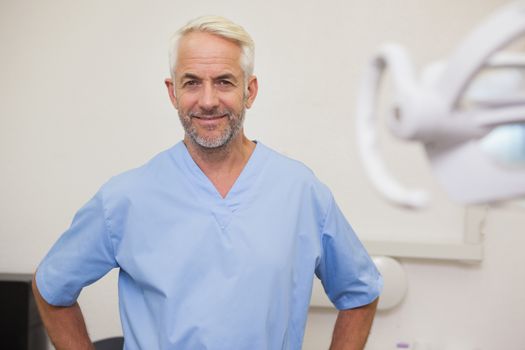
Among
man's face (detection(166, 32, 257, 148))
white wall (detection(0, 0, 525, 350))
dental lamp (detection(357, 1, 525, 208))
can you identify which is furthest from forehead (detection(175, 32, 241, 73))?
dental lamp (detection(357, 1, 525, 208))

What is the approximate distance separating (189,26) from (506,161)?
891 mm

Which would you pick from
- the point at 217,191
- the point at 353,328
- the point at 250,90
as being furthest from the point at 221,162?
the point at 353,328

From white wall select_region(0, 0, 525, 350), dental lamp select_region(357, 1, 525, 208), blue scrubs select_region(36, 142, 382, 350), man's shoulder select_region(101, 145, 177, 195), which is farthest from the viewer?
white wall select_region(0, 0, 525, 350)

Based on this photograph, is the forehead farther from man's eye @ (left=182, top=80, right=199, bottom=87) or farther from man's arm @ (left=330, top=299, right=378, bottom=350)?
man's arm @ (left=330, top=299, right=378, bottom=350)

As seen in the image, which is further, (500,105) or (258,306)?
(258,306)

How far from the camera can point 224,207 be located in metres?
1.13

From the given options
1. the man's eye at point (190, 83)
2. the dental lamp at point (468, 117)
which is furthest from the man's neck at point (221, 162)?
the dental lamp at point (468, 117)

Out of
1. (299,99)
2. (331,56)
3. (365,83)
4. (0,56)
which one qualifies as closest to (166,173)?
(299,99)

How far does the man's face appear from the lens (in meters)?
1.10

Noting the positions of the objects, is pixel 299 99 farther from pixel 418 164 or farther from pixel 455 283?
pixel 455 283

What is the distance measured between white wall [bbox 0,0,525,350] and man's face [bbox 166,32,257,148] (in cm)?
56

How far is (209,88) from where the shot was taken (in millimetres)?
1107

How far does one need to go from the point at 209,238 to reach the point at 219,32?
426 millimetres

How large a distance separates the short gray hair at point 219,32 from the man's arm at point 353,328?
2.02 feet
